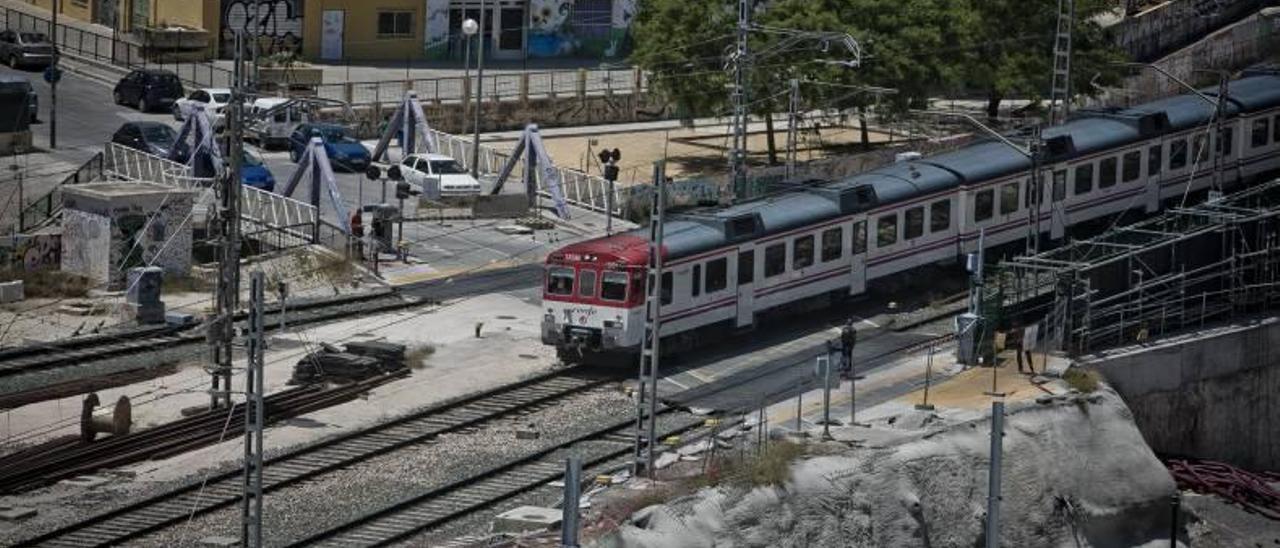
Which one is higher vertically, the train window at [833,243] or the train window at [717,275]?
the train window at [833,243]

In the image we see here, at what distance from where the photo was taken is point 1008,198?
212ft

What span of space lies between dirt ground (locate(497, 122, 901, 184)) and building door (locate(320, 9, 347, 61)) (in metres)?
12.3

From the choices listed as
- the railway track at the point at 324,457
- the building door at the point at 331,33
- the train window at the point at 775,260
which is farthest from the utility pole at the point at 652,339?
the building door at the point at 331,33

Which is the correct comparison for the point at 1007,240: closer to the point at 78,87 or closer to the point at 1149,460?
the point at 1149,460

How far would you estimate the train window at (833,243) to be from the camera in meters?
59.3

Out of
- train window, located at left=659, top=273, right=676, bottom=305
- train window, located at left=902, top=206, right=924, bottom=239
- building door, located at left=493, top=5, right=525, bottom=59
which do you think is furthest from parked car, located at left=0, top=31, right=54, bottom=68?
train window, located at left=659, top=273, right=676, bottom=305

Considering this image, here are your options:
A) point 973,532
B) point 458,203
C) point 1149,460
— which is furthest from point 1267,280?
point 458,203

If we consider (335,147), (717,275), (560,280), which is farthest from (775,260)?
(335,147)

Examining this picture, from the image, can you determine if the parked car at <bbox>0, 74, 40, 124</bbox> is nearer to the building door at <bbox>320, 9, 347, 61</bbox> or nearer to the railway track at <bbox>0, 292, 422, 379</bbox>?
the building door at <bbox>320, 9, 347, 61</bbox>

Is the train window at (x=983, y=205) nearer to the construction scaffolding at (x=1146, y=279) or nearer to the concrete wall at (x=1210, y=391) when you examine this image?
the construction scaffolding at (x=1146, y=279)

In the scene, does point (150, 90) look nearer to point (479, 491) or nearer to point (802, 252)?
point (802, 252)

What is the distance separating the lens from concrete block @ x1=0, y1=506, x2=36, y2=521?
43812mm

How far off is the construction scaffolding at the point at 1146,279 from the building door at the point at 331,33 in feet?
124

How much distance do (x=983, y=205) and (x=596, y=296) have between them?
43.8 feet
